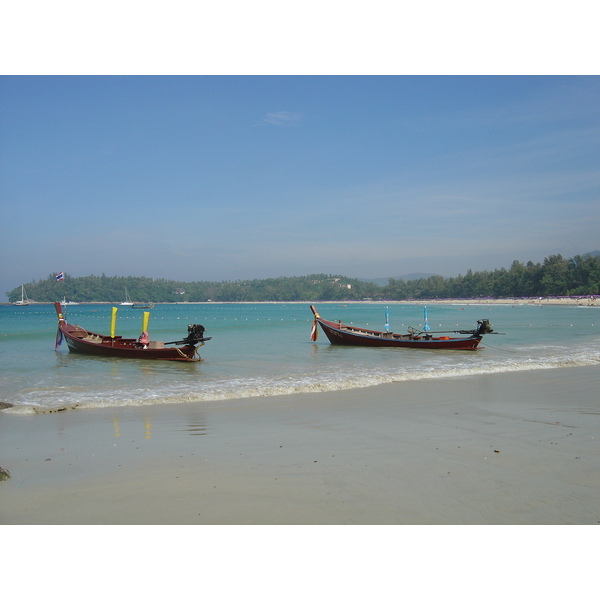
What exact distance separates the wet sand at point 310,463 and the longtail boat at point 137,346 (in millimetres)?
8352

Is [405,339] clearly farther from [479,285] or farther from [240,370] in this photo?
[479,285]

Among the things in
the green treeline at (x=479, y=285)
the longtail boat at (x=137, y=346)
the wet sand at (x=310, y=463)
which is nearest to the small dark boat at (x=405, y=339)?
the longtail boat at (x=137, y=346)

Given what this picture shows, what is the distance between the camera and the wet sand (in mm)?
4602

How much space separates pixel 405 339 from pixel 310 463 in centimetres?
1812

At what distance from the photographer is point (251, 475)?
5.63m

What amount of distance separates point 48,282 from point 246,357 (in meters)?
163

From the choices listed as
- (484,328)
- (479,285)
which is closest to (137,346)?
(484,328)

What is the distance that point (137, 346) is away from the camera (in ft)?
65.8

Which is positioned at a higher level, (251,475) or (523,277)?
(523,277)

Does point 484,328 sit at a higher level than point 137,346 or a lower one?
higher

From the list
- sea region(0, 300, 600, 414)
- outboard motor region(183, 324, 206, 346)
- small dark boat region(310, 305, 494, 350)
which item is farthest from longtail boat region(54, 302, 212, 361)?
small dark boat region(310, 305, 494, 350)

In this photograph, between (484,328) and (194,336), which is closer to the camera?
(194,336)

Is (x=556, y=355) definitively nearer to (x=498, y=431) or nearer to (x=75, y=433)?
(x=498, y=431)

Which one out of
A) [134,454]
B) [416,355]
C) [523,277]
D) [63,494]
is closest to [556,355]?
[416,355]
